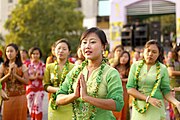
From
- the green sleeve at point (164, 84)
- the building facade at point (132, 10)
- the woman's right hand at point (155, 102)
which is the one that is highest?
the building facade at point (132, 10)

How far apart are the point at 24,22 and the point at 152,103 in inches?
1278

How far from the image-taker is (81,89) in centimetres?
282

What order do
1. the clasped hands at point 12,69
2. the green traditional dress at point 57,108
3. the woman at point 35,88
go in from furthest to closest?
1. the woman at point 35,88
2. the clasped hands at point 12,69
3. the green traditional dress at point 57,108

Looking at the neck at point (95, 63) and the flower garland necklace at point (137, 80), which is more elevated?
the neck at point (95, 63)

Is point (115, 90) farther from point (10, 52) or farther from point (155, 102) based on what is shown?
point (10, 52)

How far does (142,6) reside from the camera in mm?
19297

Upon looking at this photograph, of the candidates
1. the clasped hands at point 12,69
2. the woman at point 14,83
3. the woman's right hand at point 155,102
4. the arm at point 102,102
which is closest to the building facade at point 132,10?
the woman at point 14,83

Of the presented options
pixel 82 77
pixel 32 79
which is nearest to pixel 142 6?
pixel 32 79

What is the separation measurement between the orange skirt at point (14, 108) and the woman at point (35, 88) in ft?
5.03

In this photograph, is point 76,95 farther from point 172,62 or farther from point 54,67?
point 172,62

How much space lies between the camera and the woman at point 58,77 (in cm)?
516

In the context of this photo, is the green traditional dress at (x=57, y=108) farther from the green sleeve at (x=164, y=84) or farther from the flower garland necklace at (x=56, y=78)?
the green sleeve at (x=164, y=84)

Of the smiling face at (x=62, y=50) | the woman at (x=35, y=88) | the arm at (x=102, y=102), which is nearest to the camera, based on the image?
the arm at (x=102, y=102)

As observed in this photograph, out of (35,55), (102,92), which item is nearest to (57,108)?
(102,92)
